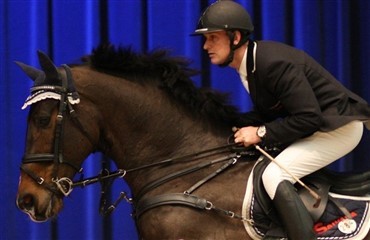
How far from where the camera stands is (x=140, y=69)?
6.54 ft

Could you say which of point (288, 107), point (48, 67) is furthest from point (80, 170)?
point (288, 107)

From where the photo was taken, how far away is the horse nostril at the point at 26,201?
184 centimetres

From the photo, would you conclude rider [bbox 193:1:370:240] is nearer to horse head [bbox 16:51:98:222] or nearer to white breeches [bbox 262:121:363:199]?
white breeches [bbox 262:121:363:199]

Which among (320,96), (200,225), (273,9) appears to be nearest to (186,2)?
(273,9)

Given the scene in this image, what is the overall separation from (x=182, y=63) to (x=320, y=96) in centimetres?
49

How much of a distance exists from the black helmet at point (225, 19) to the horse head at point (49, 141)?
1.60 feet

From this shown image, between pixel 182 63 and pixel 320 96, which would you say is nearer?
pixel 320 96

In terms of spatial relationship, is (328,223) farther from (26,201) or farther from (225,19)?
(26,201)

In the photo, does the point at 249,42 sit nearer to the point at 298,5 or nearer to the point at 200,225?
the point at 200,225

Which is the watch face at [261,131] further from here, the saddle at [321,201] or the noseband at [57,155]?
the noseband at [57,155]

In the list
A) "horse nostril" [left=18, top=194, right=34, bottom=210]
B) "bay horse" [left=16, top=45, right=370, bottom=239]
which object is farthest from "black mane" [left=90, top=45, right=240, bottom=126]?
"horse nostril" [left=18, top=194, right=34, bottom=210]

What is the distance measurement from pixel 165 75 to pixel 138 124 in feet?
0.66

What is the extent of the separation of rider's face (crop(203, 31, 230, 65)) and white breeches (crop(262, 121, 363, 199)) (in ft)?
1.24

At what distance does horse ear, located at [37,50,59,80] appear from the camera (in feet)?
6.02
